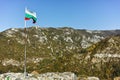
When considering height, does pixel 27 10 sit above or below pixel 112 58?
above

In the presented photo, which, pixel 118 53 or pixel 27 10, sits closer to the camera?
pixel 27 10

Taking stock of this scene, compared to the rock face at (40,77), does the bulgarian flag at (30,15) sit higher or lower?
higher

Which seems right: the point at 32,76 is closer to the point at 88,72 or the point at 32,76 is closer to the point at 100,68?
the point at 88,72

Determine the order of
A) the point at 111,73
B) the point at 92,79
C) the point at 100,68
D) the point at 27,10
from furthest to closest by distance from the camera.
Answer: the point at 100,68 < the point at 111,73 < the point at 92,79 < the point at 27,10

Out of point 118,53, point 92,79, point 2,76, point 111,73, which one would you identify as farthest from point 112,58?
point 2,76

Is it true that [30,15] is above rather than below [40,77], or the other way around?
above

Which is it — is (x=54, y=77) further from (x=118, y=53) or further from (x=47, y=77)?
(x=118, y=53)

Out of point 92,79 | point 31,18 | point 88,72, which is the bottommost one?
point 88,72

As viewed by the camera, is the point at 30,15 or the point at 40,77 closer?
the point at 30,15

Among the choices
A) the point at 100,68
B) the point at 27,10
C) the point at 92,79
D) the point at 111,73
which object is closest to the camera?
the point at 27,10

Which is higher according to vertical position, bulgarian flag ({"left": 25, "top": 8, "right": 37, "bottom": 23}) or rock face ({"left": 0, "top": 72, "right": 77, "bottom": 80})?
bulgarian flag ({"left": 25, "top": 8, "right": 37, "bottom": 23})
